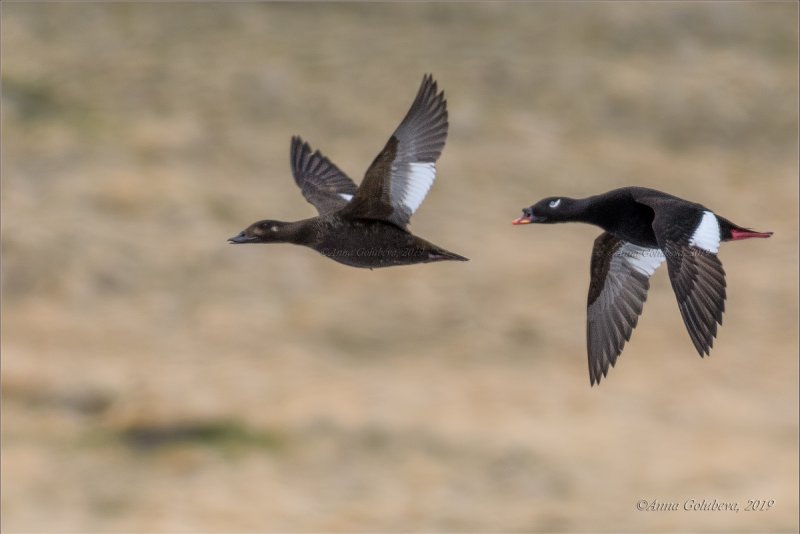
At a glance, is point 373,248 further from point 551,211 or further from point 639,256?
point 639,256

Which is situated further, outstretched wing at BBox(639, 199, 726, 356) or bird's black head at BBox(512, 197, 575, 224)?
bird's black head at BBox(512, 197, 575, 224)

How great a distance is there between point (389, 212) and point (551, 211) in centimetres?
118

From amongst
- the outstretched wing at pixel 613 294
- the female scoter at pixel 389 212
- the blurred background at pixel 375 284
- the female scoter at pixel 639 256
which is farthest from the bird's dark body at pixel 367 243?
the blurred background at pixel 375 284

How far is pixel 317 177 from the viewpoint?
12641 mm

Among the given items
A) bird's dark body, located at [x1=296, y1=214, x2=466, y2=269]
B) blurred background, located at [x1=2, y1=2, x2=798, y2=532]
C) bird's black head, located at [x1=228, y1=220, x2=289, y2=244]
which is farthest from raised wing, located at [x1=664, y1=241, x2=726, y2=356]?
blurred background, located at [x1=2, y1=2, x2=798, y2=532]

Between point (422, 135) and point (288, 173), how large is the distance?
27.9m

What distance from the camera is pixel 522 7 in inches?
1877

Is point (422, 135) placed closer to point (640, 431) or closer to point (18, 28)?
point (640, 431)

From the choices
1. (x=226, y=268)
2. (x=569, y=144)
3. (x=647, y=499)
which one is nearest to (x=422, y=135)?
(x=647, y=499)

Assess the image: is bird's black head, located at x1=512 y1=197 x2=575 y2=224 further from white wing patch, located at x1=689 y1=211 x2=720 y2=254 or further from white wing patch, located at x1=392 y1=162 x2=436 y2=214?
white wing patch, located at x1=689 y1=211 x2=720 y2=254

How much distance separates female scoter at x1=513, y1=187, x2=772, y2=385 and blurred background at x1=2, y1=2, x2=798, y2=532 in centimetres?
1915

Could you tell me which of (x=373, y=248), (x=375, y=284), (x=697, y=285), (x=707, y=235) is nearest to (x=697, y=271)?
(x=697, y=285)

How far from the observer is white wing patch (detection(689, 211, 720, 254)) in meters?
9.17

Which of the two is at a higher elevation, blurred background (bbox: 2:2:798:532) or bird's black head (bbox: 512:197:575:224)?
blurred background (bbox: 2:2:798:532)
